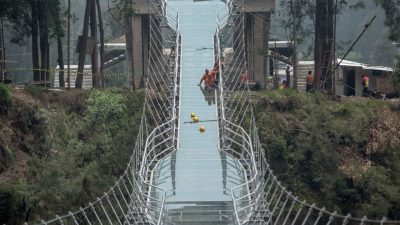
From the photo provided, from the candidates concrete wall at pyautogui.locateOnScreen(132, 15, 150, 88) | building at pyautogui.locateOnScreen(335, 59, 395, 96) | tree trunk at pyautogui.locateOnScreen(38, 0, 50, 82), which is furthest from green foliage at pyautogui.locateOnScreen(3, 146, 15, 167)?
building at pyautogui.locateOnScreen(335, 59, 395, 96)

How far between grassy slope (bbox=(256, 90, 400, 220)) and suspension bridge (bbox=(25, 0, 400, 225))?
17.9 inches

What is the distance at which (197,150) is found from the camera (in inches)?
638

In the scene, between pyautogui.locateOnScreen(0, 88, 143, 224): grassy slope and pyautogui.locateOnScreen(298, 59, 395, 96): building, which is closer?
pyautogui.locateOnScreen(0, 88, 143, 224): grassy slope

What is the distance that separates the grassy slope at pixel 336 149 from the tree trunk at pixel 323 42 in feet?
3.97

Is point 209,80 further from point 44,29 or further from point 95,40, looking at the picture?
point 95,40

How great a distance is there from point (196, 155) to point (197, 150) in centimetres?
24

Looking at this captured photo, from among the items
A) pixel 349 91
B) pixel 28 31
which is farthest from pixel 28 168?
pixel 349 91

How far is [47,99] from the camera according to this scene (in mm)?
19312

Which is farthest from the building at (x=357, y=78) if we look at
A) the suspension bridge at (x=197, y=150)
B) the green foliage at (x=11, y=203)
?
the green foliage at (x=11, y=203)

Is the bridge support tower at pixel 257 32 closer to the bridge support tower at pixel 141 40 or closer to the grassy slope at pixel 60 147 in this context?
the bridge support tower at pixel 141 40

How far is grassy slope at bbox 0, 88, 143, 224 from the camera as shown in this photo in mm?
15562

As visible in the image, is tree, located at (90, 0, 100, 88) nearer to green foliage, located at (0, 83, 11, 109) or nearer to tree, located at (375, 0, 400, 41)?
green foliage, located at (0, 83, 11, 109)

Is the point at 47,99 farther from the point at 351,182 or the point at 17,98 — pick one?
the point at 351,182

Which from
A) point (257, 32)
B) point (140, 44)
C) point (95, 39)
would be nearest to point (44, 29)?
point (95, 39)
